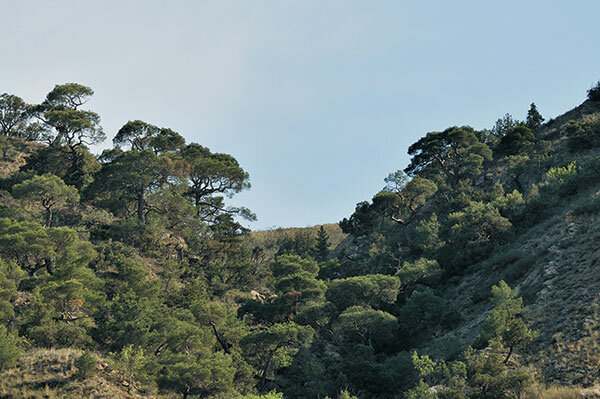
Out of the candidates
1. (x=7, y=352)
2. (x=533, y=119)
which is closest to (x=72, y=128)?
(x=7, y=352)

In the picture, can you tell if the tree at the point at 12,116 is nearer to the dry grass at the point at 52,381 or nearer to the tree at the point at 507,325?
the dry grass at the point at 52,381

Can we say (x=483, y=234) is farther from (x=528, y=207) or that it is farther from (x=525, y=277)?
(x=525, y=277)

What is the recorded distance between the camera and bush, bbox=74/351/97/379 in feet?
79.6

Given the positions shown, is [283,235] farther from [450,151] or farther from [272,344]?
[272,344]

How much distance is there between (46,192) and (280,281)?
23.3m

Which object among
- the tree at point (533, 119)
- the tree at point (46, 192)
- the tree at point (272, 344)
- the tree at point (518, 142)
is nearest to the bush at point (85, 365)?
the tree at point (272, 344)

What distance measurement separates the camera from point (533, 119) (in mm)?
77375

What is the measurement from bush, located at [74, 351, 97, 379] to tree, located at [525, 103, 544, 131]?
74.0 m

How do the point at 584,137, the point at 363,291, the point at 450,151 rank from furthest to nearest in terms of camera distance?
the point at 450,151 → the point at 584,137 → the point at 363,291

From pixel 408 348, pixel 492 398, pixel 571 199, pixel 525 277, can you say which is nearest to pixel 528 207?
pixel 571 199

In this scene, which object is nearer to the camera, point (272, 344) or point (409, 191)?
point (272, 344)

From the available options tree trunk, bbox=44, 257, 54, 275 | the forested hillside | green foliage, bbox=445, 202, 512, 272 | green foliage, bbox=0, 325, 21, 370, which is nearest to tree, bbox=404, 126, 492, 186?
the forested hillside

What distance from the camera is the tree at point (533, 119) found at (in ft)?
250

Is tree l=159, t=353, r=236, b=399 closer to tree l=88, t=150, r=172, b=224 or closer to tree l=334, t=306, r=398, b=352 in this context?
tree l=334, t=306, r=398, b=352
